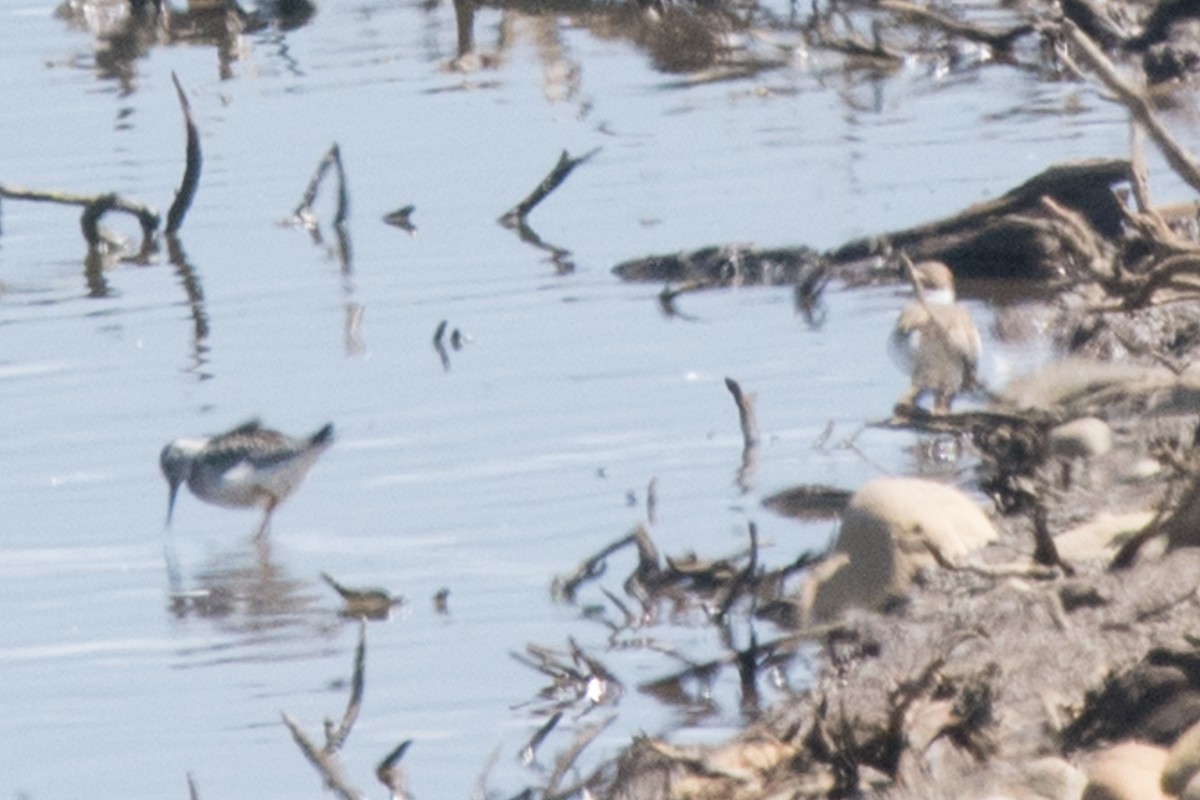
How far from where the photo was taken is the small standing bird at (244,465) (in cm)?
849

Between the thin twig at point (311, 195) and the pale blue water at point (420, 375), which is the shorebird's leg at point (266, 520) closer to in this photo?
the pale blue water at point (420, 375)

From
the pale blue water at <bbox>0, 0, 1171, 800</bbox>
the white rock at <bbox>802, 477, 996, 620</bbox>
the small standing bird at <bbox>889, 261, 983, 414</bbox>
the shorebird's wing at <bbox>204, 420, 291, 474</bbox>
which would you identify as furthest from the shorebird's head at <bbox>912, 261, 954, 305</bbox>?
the white rock at <bbox>802, 477, 996, 620</bbox>

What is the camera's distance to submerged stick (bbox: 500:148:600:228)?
1284 cm

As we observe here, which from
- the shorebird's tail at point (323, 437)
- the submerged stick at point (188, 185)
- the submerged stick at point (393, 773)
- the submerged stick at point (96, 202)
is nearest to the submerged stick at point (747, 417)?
the shorebird's tail at point (323, 437)

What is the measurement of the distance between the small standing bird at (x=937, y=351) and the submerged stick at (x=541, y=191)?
154 inches

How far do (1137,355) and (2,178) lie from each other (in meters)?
7.92

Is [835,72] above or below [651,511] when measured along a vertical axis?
below

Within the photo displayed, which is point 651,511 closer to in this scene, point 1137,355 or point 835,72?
point 1137,355

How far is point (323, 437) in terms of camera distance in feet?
28.8

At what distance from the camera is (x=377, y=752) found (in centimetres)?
641

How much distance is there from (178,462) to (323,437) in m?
0.46

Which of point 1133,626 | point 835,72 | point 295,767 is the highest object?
point 1133,626

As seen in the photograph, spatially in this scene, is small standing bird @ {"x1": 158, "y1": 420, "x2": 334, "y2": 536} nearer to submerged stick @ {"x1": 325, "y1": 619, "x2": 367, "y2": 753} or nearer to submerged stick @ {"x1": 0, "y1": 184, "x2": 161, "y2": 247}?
submerged stick @ {"x1": 325, "y1": 619, "x2": 367, "y2": 753}

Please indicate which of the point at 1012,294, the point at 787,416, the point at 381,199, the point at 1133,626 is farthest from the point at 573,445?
the point at 381,199
